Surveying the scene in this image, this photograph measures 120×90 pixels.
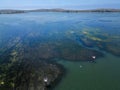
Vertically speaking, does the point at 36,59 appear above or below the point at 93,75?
below

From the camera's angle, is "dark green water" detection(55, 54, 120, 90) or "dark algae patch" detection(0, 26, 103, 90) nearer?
"dark green water" detection(55, 54, 120, 90)

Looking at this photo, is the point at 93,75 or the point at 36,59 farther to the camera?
the point at 36,59

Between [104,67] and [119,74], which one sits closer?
[119,74]

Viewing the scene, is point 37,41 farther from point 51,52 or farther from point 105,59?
point 105,59

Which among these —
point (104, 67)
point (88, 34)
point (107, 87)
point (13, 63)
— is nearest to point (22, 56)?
point (13, 63)

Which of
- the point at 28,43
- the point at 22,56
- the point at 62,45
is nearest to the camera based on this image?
the point at 22,56

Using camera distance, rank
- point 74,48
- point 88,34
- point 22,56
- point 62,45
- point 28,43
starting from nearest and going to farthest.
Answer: point 22,56
point 74,48
point 62,45
point 28,43
point 88,34

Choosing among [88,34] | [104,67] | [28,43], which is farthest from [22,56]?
[88,34]

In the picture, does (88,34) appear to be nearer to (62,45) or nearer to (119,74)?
(62,45)

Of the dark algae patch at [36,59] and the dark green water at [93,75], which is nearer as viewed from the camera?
the dark green water at [93,75]
